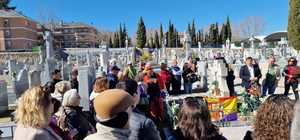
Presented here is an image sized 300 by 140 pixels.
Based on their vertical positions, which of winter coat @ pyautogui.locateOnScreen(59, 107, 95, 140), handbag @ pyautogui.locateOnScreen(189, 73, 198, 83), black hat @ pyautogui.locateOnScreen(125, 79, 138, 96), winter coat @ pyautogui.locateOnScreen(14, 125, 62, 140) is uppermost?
black hat @ pyautogui.locateOnScreen(125, 79, 138, 96)

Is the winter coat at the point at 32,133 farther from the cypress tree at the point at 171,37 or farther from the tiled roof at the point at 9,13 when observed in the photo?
the tiled roof at the point at 9,13

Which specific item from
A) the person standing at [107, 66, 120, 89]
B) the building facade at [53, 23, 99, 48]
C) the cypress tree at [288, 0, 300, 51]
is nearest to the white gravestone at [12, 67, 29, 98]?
the person standing at [107, 66, 120, 89]

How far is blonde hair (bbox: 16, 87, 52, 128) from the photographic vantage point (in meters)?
3.31

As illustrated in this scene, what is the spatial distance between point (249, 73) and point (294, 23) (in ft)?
91.1

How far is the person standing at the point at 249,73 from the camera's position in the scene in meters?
12.6

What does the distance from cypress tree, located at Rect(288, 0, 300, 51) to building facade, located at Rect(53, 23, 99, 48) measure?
79.3 m

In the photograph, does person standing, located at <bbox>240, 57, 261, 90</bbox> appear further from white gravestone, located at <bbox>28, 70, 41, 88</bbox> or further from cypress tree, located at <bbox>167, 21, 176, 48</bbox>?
cypress tree, located at <bbox>167, 21, 176, 48</bbox>

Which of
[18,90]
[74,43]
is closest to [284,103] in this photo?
[18,90]

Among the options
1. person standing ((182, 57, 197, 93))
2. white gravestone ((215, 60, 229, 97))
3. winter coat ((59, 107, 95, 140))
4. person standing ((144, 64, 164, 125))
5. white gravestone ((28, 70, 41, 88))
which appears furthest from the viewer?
white gravestone ((28, 70, 41, 88))

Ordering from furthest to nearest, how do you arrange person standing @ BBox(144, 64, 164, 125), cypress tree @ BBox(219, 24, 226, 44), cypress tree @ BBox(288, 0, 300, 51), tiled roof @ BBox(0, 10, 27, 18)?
tiled roof @ BBox(0, 10, 27, 18) < cypress tree @ BBox(219, 24, 226, 44) < cypress tree @ BBox(288, 0, 300, 51) < person standing @ BBox(144, 64, 164, 125)

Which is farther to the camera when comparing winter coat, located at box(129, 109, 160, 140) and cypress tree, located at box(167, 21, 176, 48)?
cypress tree, located at box(167, 21, 176, 48)

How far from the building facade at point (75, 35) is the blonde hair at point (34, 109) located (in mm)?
107642

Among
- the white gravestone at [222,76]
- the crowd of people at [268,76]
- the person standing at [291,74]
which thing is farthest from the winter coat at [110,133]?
the white gravestone at [222,76]

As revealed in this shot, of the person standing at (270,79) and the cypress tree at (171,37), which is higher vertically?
→ the cypress tree at (171,37)
